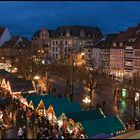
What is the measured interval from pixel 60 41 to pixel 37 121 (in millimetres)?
69124

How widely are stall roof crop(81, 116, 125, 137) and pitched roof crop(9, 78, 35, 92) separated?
47.5ft

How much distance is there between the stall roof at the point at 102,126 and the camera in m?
20.2

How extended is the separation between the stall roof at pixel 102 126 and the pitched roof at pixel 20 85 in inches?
570

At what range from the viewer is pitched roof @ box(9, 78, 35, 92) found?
112 feet

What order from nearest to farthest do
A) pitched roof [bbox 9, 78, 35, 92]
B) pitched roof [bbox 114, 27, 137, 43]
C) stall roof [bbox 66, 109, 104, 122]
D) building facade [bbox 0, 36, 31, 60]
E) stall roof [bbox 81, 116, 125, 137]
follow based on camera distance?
stall roof [bbox 81, 116, 125, 137] → stall roof [bbox 66, 109, 104, 122] → pitched roof [bbox 9, 78, 35, 92] → pitched roof [bbox 114, 27, 137, 43] → building facade [bbox 0, 36, 31, 60]

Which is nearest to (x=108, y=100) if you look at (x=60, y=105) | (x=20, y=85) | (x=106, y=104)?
(x=106, y=104)

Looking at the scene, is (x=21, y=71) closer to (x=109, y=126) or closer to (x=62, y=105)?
(x=62, y=105)

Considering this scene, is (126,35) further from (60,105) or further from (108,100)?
(60,105)

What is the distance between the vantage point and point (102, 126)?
67.6 feet

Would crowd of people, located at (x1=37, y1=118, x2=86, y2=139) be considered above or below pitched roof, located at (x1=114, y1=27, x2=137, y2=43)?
below

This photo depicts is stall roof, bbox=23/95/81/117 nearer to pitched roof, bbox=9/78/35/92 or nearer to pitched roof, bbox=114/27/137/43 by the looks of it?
pitched roof, bbox=9/78/35/92

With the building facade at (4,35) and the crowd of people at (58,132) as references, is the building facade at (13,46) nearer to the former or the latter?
the building facade at (4,35)

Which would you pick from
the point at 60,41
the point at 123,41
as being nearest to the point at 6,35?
the point at 60,41

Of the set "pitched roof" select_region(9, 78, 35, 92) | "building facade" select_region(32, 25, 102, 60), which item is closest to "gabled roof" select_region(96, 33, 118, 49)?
"building facade" select_region(32, 25, 102, 60)
